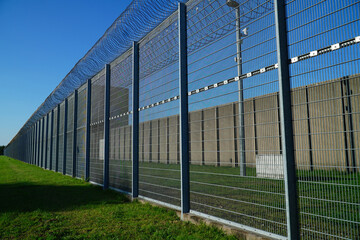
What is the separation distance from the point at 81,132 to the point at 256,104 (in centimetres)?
739

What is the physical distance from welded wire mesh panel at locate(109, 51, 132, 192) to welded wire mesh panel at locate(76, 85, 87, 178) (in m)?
2.58

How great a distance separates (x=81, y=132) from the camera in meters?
9.40

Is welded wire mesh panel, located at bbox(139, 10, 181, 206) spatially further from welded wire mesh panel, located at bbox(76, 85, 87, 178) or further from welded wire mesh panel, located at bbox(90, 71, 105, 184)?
welded wire mesh panel, located at bbox(76, 85, 87, 178)

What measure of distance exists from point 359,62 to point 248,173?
69.3 inches

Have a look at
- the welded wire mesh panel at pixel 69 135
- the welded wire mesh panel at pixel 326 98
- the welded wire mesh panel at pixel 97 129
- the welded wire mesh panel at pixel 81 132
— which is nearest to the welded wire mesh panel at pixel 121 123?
the welded wire mesh panel at pixel 97 129

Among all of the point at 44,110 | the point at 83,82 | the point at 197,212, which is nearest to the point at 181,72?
the point at 197,212

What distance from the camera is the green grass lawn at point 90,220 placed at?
3359mm

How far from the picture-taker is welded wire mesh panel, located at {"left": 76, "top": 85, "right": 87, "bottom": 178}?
29.8 ft

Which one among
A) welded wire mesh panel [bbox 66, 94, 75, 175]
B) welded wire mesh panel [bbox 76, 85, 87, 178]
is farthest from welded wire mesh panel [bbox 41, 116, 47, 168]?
welded wire mesh panel [bbox 76, 85, 87, 178]

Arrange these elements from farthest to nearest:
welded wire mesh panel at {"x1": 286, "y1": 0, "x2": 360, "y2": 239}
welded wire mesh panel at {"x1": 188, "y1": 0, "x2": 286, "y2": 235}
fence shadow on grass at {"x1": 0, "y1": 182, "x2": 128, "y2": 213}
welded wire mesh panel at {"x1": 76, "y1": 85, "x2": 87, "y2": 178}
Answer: welded wire mesh panel at {"x1": 76, "y1": 85, "x2": 87, "y2": 178} < fence shadow on grass at {"x1": 0, "y1": 182, "x2": 128, "y2": 213} < welded wire mesh panel at {"x1": 188, "y1": 0, "x2": 286, "y2": 235} < welded wire mesh panel at {"x1": 286, "y1": 0, "x2": 360, "y2": 239}

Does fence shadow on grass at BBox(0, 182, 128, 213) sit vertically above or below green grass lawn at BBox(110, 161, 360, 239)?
below

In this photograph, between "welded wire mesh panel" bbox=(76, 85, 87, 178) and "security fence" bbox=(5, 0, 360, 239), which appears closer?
"security fence" bbox=(5, 0, 360, 239)

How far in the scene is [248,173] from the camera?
338 centimetres

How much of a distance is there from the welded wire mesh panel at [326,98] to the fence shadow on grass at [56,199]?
3.99 m
